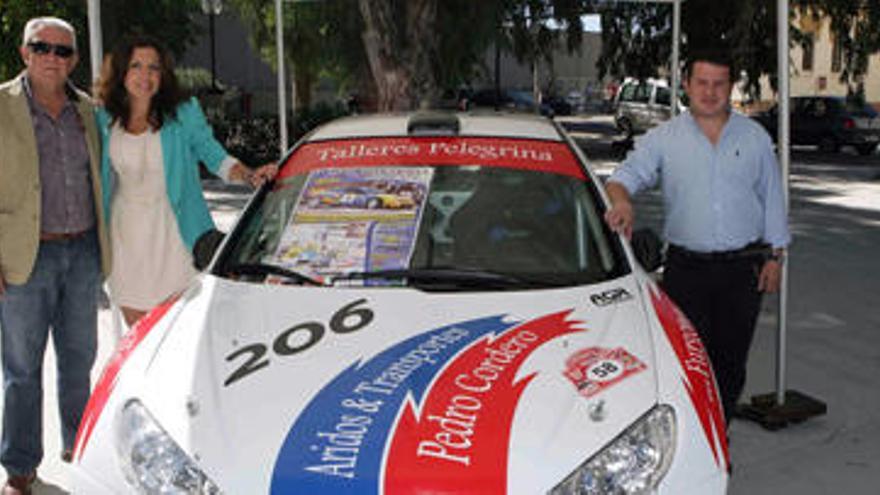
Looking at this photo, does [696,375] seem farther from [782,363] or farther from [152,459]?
[782,363]

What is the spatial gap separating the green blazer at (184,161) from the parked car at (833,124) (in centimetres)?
1996

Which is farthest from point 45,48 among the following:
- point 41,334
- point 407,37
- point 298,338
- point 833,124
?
point 833,124

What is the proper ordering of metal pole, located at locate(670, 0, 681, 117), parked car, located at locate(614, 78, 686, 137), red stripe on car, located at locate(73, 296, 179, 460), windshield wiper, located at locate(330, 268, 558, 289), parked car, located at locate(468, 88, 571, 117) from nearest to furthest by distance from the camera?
red stripe on car, located at locate(73, 296, 179, 460)
windshield wiper, located at locate(330, 268, 558, 289)
metal pole, located at locate(670, 0, 681, 117)
parked car, located at locate(614, 78, 686, 137)
parked car, located at locate(468, 88, 571, 117)

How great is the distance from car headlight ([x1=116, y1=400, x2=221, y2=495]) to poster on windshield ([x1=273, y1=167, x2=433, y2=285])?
86cm

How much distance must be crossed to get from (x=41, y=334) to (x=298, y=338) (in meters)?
1.53

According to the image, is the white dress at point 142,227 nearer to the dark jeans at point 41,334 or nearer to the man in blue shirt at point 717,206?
the dark jeans at point 41,334

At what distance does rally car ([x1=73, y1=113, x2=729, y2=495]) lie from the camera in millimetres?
2283

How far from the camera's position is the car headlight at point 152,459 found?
229 cm

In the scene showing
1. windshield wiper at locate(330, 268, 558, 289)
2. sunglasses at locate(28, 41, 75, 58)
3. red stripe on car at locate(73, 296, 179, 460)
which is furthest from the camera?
sunglasses at locate(28, 41, 75, 58)

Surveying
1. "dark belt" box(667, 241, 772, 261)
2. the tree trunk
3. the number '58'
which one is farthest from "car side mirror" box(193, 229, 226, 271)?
the tree trunk

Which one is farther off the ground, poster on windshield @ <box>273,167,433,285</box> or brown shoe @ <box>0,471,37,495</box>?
poster on windshield @ <box>273,167,433,285</box>

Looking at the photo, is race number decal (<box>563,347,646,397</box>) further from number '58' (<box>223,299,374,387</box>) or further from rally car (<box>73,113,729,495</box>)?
number '58' (<box>223,299,374,387</box>)

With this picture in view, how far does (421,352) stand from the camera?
268cm

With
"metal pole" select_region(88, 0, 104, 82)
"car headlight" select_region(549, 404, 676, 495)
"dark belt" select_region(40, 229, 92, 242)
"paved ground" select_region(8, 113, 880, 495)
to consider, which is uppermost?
"metal pole" select_region(88, 0, 104, 82)
